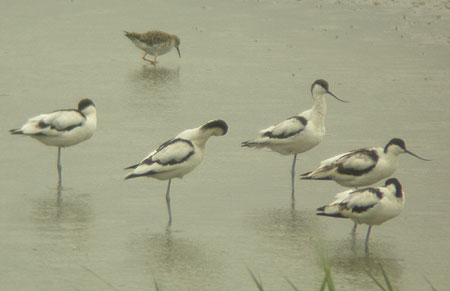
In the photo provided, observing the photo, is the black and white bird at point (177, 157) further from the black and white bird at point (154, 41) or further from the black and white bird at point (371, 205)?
the black and white bird at point (154, 41)

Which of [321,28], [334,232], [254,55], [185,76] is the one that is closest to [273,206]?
[334,232]

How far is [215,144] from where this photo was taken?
1373 centimetres

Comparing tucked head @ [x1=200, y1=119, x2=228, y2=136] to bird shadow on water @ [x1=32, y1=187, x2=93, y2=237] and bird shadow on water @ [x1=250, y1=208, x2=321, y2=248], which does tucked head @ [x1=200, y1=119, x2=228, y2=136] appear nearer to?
bird shadow on water @ [x1=250, y1=208, x2=321, y2=248]

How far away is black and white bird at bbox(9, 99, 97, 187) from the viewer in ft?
39.0

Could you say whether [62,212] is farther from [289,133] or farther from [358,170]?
[358,170]

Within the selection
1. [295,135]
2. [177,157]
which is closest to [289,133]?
[295,135]

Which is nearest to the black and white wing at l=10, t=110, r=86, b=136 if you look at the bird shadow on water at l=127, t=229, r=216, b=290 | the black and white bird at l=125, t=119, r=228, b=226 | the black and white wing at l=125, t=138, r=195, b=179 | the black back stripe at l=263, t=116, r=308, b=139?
the black and white bird at l=125, t=119, r=228, b=226

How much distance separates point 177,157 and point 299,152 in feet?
7.37

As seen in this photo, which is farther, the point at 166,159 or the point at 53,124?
the point at 53,124

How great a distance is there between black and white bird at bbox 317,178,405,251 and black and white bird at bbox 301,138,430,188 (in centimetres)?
105

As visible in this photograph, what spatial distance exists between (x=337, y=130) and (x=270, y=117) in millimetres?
1240

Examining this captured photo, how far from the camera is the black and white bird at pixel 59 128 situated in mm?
11891

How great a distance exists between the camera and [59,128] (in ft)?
39.1

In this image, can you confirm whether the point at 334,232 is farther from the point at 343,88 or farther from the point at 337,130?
the point at 343,88
